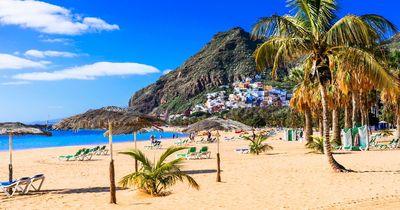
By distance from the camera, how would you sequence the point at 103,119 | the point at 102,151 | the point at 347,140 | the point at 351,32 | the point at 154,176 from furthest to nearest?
the point at 102,151 → the point at 347,140 → the point at 351,32 → the point at 103,119 → the point at 154,176

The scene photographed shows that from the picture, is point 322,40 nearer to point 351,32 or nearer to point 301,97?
point 351,32

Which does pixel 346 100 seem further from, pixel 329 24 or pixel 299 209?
pixel 299 209

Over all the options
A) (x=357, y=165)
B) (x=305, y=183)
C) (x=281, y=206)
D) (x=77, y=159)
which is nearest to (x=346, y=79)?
(x=357, y=165)

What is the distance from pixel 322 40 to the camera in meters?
13.8

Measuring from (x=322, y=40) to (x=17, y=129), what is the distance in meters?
10.3

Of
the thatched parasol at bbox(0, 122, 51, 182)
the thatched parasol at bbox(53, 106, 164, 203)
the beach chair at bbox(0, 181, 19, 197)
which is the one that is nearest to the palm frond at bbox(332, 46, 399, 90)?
the thatched parasol at bbox(53, 106, 164, 203)

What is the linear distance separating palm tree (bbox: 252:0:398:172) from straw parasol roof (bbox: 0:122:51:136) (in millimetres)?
7666

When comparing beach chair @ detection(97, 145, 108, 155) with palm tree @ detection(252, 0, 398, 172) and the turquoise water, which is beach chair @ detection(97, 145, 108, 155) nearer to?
palm tree @ detection(252, 0, 398, 172)

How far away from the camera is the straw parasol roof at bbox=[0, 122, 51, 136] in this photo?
43.1ft

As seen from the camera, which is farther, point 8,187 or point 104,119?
point 8,187

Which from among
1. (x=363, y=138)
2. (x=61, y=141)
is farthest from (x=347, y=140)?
(x=61, y=141)

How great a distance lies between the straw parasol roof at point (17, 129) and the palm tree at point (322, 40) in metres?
7.67

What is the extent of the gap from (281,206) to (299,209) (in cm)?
49

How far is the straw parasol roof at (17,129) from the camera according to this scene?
43.1 ft
